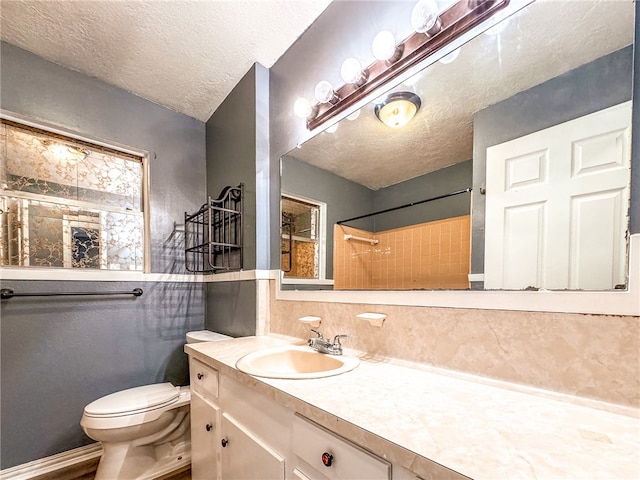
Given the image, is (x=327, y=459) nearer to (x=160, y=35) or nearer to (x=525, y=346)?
(x=525, y=346)

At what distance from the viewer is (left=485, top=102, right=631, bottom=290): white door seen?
2.07ft

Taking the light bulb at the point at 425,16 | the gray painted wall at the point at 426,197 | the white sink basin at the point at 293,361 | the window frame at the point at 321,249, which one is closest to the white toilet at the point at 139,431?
the white sink basin at the point at 293,361

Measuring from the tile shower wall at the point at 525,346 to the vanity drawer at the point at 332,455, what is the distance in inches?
16.7

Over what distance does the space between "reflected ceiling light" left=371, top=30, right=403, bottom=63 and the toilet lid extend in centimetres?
201

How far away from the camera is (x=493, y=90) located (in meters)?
0.85

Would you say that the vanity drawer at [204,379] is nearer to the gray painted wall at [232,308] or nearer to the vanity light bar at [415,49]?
the gray painted wall at [232,308]

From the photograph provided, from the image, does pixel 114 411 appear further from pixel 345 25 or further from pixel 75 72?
pixel 345 25

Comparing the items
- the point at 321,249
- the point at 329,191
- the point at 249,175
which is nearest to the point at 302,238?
the point at 321,249

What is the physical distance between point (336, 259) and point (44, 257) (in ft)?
5.86

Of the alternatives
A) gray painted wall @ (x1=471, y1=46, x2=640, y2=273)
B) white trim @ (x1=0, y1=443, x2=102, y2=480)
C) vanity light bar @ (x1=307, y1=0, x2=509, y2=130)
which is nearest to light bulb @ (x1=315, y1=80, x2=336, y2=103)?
vanity light bar @ (x1=307, y1=0, x2=509, y2=130)

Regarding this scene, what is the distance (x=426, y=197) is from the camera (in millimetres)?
1031

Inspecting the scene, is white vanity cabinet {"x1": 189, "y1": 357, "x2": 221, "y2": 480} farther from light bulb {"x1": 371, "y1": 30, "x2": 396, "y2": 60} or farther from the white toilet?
light bulb {"x1": 371, "y1": 30, "x2": 396, "y2": 60}

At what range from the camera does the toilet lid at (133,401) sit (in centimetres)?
137

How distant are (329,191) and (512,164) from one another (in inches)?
31.9
